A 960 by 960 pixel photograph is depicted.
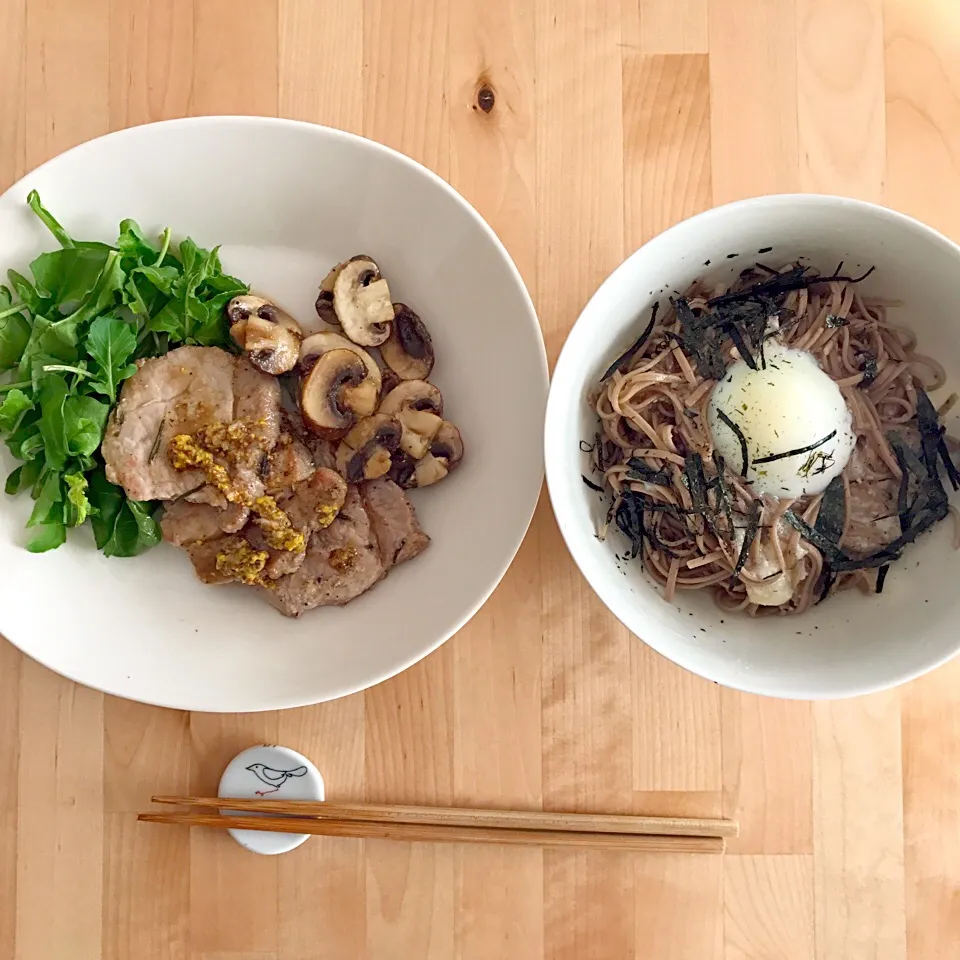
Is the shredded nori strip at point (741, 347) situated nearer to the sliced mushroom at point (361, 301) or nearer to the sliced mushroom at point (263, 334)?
the sliced mushroom at point (361, 301)

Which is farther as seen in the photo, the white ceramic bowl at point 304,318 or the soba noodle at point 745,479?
the white ceramic bowl at point 304,318

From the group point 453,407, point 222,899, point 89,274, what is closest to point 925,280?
point 453,407

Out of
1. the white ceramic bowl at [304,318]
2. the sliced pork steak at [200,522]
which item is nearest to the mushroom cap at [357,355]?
the white ceramic bowl at [304,318]

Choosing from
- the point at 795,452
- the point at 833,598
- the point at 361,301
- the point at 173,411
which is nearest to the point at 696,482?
the point at 795,452

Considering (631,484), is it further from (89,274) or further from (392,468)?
(89,274)

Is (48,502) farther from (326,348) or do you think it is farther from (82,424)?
(326,348)


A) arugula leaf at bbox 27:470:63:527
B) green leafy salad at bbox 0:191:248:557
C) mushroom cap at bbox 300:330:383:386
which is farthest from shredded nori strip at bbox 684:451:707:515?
arugula leaf at bbox 27:470:63:527

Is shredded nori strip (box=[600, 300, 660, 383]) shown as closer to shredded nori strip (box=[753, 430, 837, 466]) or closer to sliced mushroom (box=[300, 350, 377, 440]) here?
shredded nori strip (box=[753, 430, 837, 466])
